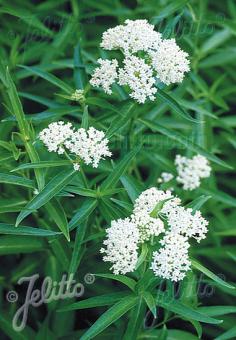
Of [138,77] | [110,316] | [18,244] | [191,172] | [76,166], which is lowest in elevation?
[110,316]

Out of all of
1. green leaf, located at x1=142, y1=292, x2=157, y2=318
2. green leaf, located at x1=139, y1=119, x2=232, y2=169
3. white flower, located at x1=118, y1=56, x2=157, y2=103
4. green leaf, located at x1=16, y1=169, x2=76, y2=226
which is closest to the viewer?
green leaf, located at x1=142, y1=292, x2=157, y2=318

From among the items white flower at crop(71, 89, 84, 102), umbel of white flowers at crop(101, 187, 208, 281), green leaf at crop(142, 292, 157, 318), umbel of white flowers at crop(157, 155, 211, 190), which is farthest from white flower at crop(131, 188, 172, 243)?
umbel of white flowers at crop(157, 155, 211, 190)

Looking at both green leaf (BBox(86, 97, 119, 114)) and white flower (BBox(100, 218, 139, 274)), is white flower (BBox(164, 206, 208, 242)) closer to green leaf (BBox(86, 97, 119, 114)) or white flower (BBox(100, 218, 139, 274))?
white flower (BBox(100, 218, 139, 274))

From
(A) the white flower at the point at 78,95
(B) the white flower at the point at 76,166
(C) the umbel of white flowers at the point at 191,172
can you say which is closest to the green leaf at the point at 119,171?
(B) the white flower at the point at 76,166

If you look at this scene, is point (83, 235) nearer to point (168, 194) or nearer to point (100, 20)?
point (168, 194)

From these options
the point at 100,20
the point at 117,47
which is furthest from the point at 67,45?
the point at 117,47

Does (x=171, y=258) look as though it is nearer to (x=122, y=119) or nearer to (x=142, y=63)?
(x=122, y=119)

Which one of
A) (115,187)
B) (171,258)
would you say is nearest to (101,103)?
(115,187)
